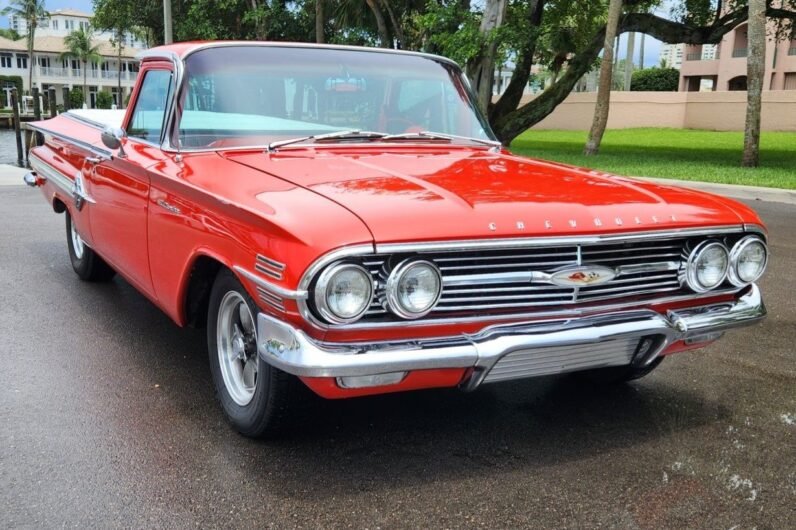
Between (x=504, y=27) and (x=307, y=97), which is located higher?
(x=504, y=27)

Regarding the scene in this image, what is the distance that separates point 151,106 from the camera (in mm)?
4152

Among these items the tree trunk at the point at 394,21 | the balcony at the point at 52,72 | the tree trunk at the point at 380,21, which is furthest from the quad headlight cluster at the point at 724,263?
the balcony at the point at 52,72

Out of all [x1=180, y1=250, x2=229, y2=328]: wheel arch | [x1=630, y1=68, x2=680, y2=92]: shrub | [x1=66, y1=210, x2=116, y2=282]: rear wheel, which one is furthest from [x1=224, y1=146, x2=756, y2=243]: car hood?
[x1=630, y1=68, x2=680, y2=92]: shrub

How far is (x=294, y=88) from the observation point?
381cm

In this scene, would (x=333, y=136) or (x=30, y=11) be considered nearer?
(x=333, y=136)

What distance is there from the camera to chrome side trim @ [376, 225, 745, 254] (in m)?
2.56

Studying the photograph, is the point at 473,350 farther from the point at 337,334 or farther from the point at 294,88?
the point at 294,88

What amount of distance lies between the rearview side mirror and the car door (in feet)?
0.07

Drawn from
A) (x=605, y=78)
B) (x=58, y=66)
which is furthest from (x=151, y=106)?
(x=58, y=66)

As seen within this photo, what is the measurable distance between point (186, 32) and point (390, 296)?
30561mm

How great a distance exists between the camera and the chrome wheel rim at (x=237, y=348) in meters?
3.19

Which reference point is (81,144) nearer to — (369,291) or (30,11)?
(369,291)

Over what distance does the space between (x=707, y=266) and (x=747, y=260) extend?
21cm

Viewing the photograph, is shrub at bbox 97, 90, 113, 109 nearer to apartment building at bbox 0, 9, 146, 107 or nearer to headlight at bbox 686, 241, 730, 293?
apartment building at bbox 0, 9, 146, 107
